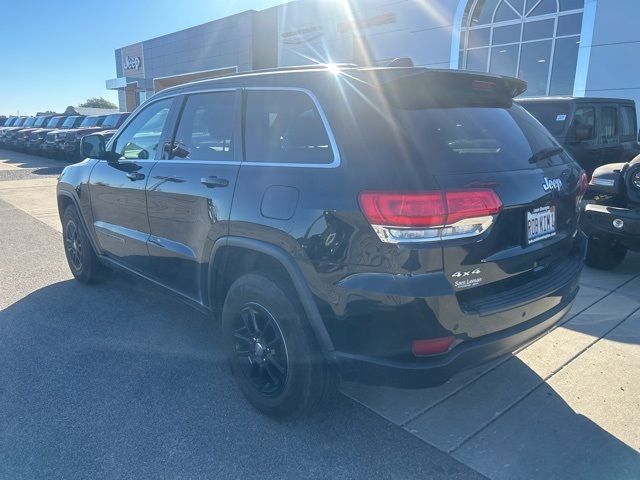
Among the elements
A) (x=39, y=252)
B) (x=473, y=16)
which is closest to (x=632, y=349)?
(x=39, y=252)

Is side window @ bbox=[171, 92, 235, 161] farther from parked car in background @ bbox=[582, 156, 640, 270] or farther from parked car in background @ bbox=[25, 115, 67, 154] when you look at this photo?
parked car in background @ bbox=[25, 115, 67, 154]

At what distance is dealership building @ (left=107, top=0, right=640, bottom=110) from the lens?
38.0ft

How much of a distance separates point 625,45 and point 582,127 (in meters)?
6.59

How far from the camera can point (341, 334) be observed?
7.21ft

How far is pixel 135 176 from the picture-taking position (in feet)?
11.9

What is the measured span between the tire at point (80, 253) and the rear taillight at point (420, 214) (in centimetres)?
351

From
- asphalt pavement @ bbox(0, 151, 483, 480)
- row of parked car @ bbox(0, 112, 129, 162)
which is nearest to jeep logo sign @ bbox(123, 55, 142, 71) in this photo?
row of parked car @ bbox(0, 112, 129, 162)

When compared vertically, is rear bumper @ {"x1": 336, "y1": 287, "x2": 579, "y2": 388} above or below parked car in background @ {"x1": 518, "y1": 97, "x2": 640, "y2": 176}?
below

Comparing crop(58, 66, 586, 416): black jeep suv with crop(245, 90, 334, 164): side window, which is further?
crop(245, 90, 334, 164): side window

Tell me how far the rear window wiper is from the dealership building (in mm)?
4350

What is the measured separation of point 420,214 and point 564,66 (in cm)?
1324

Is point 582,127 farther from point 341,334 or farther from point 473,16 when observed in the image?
point 473,16

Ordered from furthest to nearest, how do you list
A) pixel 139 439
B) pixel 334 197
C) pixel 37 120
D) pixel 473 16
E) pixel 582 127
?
pixel 37 120, pixel 473 16, pixel 582 127, pixel 139 439, pixel 334 197

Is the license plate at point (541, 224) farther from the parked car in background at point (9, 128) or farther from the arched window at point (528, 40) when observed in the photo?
the parked car in background at point (9, 128)
